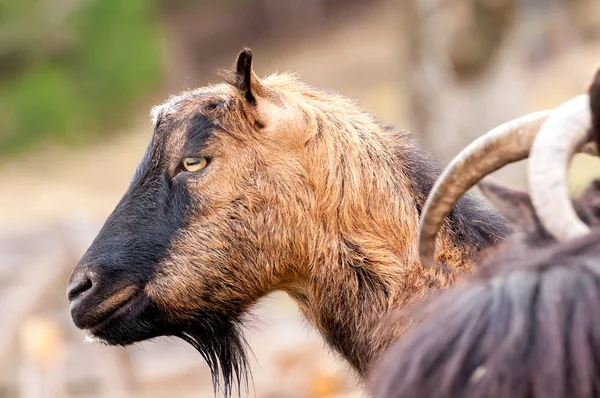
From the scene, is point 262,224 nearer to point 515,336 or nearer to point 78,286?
point 78,286

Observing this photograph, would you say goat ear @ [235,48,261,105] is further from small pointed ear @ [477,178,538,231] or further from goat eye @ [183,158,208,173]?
small pointed ear @ [477,178,538,231]

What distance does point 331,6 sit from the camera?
28.2m

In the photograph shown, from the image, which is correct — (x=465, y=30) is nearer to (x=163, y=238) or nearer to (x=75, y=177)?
(x=163, y=238)

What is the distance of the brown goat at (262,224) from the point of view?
4016 millimetres

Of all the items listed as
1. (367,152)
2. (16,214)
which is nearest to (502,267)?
(367,152)

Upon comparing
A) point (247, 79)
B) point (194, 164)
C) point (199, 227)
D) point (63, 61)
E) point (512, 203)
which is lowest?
point (512, 203)

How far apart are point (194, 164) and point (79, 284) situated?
2.30 feet

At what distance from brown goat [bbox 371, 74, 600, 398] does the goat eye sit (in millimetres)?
1624

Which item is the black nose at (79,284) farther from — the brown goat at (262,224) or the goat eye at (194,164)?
the goat eye at (194,164)

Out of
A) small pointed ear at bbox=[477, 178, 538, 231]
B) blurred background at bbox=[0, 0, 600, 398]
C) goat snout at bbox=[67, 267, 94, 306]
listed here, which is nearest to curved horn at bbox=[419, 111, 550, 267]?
small pointed ear at bbox=[477, 178, 538, 231]

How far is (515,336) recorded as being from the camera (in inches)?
98.3

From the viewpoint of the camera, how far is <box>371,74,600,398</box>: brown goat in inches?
96.3

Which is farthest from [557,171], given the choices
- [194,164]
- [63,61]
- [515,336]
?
[63,61]

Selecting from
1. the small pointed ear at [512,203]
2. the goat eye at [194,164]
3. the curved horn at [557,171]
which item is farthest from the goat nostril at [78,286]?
the curved horn at [557,171]
